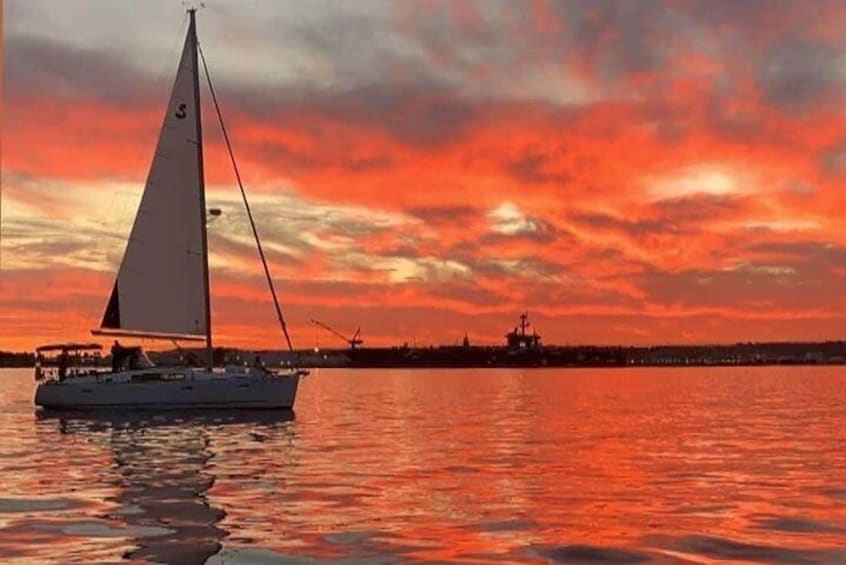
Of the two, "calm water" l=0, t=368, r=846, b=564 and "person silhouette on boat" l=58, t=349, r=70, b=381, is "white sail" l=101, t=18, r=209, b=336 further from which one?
"calm water" l=0, t=368, r=846, b=564

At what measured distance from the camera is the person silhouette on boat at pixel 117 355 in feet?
176

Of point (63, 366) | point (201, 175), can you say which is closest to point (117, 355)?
point (63, 366)

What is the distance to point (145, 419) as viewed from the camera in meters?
47.9

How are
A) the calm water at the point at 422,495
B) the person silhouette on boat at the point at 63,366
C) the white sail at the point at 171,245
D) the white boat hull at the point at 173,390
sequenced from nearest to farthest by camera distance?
the calm water at the point at 422,495, the white boat hull at the point at 173,390, the white sail at the point at 171,245, the person silhouette on boat at the point at 63,366

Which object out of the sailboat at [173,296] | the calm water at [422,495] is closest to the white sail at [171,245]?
the sailboat at [173,296]

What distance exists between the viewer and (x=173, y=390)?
1969 inches

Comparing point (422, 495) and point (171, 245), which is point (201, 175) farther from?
point (422, 495)

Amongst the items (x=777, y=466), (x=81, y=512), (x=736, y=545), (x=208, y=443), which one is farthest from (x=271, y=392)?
(x=736, y=545)

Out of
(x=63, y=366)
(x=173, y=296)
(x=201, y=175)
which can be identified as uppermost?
(x=201, y=175)

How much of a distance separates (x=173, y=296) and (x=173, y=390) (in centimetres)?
488

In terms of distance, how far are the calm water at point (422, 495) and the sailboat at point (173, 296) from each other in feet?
26.7

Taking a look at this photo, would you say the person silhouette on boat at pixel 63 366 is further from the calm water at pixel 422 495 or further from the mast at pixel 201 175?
the calm water at pixel 422 495

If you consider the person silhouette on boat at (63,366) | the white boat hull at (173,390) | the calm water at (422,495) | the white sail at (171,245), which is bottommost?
the calm water at (422,495)

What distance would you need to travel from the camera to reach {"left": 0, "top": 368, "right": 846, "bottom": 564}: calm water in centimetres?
1473
